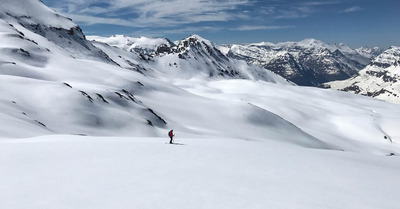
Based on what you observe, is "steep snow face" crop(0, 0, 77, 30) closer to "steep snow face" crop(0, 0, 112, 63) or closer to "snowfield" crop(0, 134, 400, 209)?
"steep snow face" crop(0, 0, 112, 63)

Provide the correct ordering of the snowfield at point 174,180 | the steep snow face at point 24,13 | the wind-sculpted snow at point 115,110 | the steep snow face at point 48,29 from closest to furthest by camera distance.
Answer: the snowfield at point 174,180, the wind-sculpted snow at point 115,110, the steep snow face at point 24,13, the steep snow face at point 48,29

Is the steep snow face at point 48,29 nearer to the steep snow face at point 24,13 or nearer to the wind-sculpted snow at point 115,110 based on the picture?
the steep snow face at point 24,13

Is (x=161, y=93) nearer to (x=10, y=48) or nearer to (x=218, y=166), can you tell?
(x=10, y=48)

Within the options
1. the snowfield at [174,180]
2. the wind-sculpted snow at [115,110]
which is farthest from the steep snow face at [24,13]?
the snowfield at [174,180]

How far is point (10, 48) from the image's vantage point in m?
83.3

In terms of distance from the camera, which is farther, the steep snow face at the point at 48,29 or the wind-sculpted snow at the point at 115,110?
the steep snow face at the point at 48,29

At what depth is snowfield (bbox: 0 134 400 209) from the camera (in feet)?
37.8

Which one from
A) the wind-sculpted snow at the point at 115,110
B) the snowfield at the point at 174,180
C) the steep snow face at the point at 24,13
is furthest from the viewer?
the steep snow face at the point at 24,13

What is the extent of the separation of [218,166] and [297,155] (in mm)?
9360

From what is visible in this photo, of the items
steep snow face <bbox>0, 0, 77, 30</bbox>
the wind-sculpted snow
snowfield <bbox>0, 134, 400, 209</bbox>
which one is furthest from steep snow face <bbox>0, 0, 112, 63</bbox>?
snowfield <bbox>0, 134, 400, 209</bbox>

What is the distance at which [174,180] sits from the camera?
555 inches

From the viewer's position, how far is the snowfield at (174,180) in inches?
453

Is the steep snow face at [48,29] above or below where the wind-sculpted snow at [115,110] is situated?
above

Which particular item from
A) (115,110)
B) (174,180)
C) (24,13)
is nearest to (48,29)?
(24,13)
